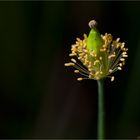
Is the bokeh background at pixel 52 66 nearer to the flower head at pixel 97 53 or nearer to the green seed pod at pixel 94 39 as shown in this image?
the flower head at pixel 97 53

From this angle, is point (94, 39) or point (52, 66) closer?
point (94, 39)

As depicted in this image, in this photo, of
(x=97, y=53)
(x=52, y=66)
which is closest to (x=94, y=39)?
(x=97, y=53)

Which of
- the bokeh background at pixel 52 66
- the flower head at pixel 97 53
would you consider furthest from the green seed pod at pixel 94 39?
the bokeh background at pixel 52 66

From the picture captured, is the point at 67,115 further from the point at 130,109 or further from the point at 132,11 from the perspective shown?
the point at 132,11

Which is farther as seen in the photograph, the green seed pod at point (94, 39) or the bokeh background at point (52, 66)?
the bokeh background at point (52, 66)

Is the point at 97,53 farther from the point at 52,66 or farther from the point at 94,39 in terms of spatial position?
the point at 52,66

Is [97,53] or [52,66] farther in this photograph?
[52,66]
